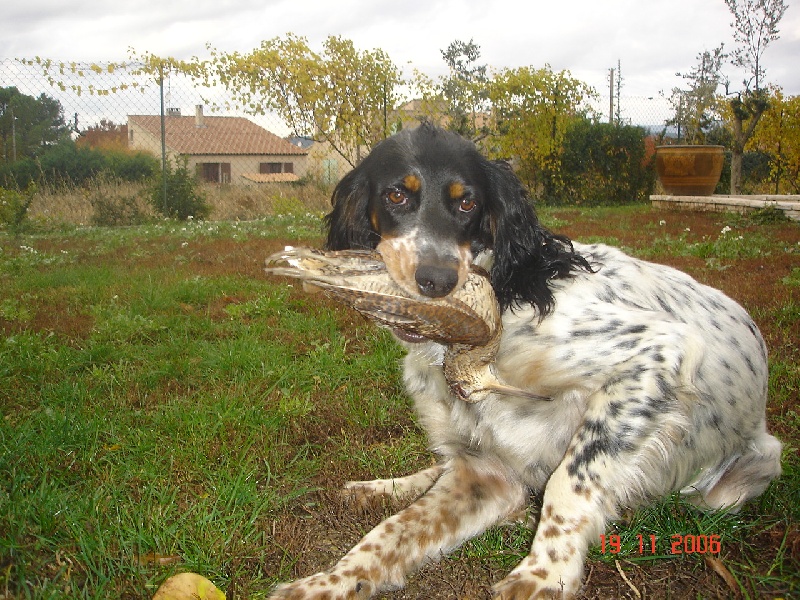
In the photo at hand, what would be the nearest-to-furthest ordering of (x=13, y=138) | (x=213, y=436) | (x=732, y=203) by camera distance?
(x=213, y=436) < (x=732, y=203) < (x=13, y=138)

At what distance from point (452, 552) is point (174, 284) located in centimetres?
438

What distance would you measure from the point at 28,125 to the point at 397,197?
1317 centimetres

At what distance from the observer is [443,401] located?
2854 millimetres

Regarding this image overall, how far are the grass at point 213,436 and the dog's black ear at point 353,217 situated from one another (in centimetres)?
84

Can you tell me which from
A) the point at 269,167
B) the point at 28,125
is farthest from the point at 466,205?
the point at 269,167

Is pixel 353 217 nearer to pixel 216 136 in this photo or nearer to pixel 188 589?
pixel 188 589

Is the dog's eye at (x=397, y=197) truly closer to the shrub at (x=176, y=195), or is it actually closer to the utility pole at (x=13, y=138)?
the shrub at (x=176, y=195)

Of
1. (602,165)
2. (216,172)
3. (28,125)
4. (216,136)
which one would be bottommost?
(602,165)

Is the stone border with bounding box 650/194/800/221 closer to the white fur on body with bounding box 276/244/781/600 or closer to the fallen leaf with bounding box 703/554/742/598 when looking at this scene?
the white fur on body with bounding box 276/244/781/600

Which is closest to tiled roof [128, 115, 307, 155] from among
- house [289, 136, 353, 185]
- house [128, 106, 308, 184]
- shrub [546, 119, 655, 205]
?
house [128, 106, 308, 184]

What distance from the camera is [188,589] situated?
1.86 m

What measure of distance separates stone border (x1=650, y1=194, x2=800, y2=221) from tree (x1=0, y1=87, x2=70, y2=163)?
12.3 meters

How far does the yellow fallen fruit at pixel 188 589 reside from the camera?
185 cm

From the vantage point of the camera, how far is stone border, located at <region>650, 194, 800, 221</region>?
1065 cm
